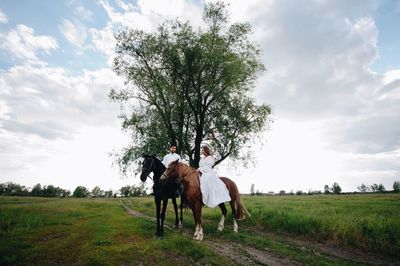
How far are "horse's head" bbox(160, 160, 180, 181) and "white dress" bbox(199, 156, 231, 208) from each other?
4.04 feet

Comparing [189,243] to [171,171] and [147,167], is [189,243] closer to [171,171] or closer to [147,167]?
[171,171]

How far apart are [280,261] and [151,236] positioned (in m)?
4.97

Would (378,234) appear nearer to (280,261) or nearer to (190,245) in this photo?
(280,261)

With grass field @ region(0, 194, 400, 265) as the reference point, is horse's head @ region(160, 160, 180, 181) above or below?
above

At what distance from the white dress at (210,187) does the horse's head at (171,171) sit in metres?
1.23

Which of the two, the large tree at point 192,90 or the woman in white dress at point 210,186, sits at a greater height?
the large tree at point 192,90

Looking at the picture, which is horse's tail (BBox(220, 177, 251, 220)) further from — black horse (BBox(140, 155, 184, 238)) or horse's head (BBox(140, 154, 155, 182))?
horse's head (BBox(140, 154, 155, 182))

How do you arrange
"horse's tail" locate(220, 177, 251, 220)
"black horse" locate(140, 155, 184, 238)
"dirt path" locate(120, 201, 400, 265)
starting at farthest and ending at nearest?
"horse's tail" locate(220, 177, 251, 220) < "black horse" locate(140, 155, 184, 238) < "dirt path" locate(120, 201, 400, 265)

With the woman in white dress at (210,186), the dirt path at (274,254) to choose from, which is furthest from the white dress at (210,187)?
the dirt path at (274,254)

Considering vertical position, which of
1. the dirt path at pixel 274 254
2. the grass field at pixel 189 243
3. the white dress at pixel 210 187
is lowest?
the dirt path at pixel 274 254

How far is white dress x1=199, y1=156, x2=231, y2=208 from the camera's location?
35.5ft

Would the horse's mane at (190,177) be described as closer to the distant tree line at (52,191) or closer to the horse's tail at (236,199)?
the horse's tail at (236,199)

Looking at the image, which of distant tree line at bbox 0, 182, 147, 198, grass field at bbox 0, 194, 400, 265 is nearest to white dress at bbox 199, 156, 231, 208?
grass field at bbox 0, 194, 400, 265

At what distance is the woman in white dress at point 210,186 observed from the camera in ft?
35.5
